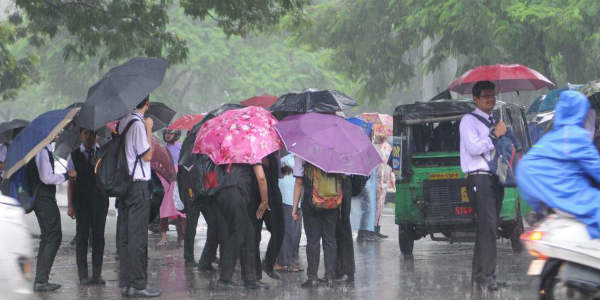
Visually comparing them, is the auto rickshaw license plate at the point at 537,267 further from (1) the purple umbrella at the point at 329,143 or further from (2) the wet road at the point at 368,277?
(1) the purple umbrella at the point at 329,143

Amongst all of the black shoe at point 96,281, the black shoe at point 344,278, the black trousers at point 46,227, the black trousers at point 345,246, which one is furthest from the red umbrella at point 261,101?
the black trousers at point 46,227

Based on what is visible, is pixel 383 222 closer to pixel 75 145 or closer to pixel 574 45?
pixel 574 45

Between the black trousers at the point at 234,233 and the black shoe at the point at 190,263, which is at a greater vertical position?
the black trousers at the point at 234,233

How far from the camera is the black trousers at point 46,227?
10.0 m

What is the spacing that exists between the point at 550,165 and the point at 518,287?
3.74 meters

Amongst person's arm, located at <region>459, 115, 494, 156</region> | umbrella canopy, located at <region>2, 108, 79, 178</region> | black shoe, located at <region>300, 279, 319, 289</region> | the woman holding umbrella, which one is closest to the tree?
the woman holding umbrella

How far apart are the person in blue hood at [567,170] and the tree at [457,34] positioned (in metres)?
14.4

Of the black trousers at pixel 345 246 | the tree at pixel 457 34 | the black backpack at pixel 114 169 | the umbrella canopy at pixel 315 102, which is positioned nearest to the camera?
the black backpack at pixel 114 169

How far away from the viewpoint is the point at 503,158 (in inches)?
392

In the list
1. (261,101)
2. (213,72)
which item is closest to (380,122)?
(261,101)

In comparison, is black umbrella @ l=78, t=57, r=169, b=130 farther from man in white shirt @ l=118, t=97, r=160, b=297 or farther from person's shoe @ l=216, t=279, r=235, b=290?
person's shoe @ l=216, t=279, r=235, b=290

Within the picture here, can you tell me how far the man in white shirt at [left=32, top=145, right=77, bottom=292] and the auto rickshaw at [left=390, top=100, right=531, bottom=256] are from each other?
4.93 metres

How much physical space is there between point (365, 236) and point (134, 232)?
757 centimetres

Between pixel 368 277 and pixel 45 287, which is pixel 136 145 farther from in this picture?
pixel 368 277
